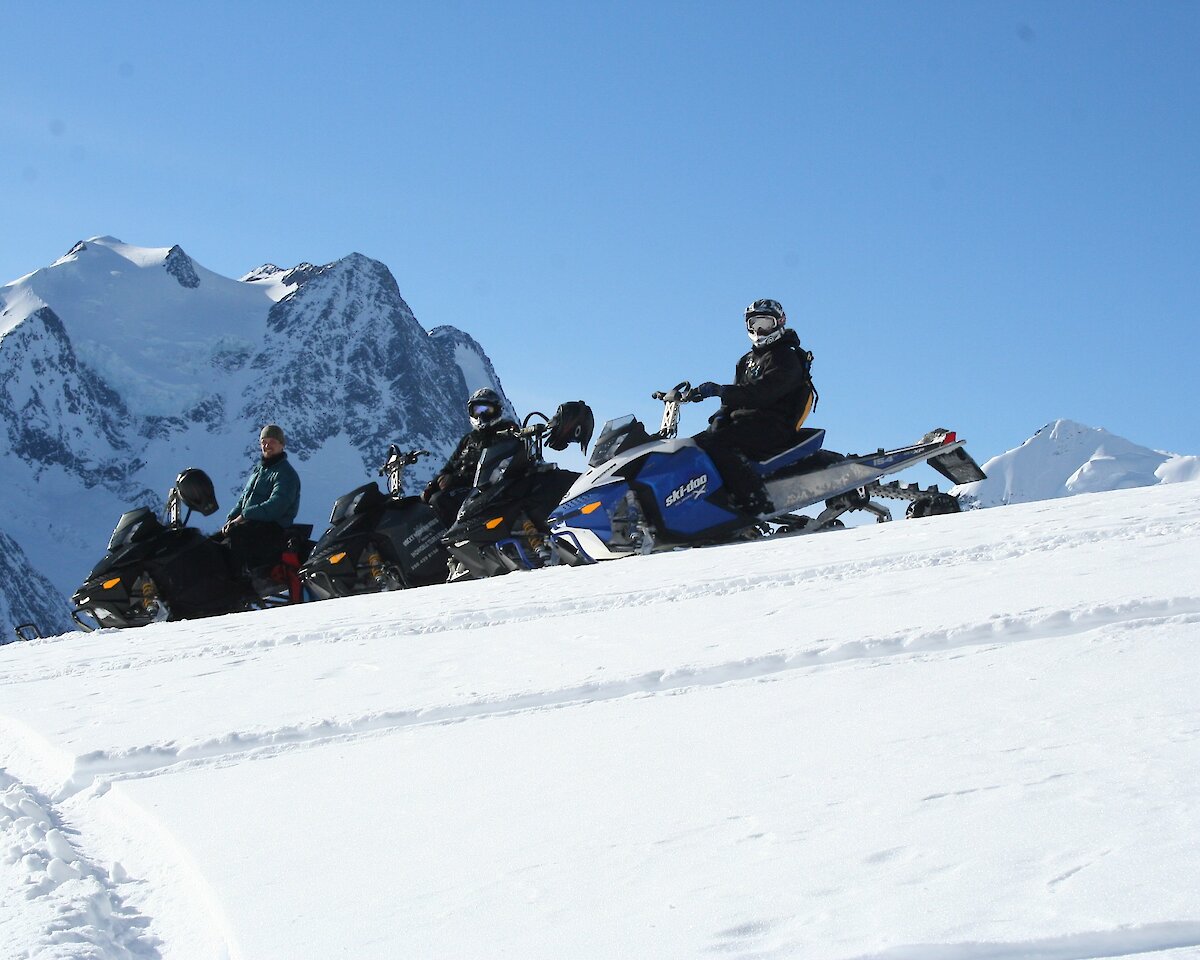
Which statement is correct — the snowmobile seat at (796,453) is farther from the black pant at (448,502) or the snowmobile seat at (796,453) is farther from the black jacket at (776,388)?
the black pant at (448,502)

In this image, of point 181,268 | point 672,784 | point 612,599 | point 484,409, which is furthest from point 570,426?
point 181,268

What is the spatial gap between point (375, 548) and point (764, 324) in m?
3.23

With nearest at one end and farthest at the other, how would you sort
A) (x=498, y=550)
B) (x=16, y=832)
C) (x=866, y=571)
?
(x=16, y=832) < (x=866, y=571) < (x=498, y=550)

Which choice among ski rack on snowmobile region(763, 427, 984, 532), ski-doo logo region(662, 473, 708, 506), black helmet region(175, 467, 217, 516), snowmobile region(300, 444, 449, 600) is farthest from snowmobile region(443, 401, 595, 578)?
black helmet region(175, 467, 217, 516)

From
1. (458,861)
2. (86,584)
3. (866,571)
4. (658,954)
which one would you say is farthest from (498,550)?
A: (658,954)

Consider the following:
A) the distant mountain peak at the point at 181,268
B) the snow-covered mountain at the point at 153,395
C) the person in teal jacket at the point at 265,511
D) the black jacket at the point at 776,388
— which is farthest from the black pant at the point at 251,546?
the distant mountain peak at the point at 181,268

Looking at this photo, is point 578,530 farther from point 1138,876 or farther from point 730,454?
point 1138,876

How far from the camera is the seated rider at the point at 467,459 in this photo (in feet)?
31.8

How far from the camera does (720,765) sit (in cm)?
287

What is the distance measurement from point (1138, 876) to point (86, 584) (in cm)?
855

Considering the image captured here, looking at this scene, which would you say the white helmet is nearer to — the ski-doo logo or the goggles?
the goggles

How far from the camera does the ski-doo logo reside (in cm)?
784

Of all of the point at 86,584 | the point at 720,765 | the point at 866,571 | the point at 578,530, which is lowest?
the point at 720,765

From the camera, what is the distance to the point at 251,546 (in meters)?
9.55
